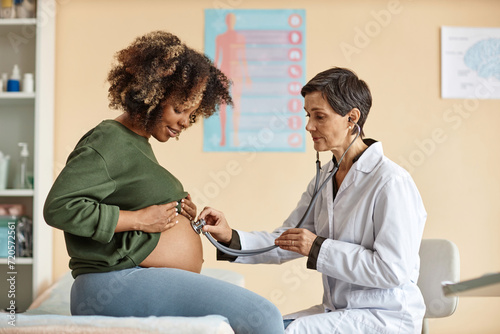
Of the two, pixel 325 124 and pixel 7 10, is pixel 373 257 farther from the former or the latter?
pixel 7 10

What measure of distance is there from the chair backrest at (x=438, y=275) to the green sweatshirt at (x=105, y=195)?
0.99 m

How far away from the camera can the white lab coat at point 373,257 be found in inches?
55.4

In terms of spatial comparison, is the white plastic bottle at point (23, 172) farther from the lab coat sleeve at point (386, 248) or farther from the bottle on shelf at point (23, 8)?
the lab coat sleeve at point (386, 248)

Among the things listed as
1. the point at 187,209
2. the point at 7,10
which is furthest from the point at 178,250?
the point at 7,10

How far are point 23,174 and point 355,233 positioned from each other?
6.32ft

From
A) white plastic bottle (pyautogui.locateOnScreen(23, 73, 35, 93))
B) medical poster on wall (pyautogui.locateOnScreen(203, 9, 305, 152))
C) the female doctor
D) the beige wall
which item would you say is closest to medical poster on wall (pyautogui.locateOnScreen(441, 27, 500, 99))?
the beige wall

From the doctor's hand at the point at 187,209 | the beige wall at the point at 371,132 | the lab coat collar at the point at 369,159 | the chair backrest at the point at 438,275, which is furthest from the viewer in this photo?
the beige wall at the point at 371,132

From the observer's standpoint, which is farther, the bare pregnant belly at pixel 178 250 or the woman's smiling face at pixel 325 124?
the woman's smiling face at pixel 325 124

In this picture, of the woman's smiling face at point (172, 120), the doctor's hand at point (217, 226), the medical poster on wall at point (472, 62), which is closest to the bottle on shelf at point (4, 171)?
the doctor's hand at point (217, 226)

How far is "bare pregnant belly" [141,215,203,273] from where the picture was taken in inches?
52.9

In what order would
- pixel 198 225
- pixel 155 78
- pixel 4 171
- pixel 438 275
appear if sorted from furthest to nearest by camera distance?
pixel 4 171 → pixel 438 275 → pixel 198 225 → pixel 155 78

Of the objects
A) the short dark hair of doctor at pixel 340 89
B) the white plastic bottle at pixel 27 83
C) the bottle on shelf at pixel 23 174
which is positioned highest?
the white plastic bottle at pixel 27 83

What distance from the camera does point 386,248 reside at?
4.61 feet

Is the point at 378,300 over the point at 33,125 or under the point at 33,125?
under
